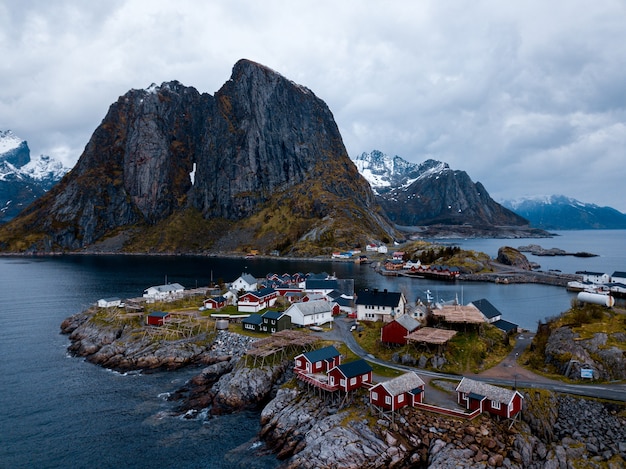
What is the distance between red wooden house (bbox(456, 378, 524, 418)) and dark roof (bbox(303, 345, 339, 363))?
1511 centimetres

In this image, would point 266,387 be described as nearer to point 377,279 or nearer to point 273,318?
point 273,318

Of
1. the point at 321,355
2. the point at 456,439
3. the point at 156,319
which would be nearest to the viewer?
the point at 456,439

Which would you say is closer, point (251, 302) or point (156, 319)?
point (156, 319)

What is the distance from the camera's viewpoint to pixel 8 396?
5019 cm

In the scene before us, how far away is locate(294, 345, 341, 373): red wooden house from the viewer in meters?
47.0

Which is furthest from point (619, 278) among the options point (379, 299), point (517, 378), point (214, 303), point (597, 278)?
point (214, 303)

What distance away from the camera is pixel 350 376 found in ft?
137

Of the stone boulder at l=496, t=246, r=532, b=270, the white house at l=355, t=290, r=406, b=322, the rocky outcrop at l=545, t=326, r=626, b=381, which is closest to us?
the rocky outcrop at l=545, t=326, r=626, b=381

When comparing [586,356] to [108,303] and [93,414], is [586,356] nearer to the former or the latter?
[93,414]

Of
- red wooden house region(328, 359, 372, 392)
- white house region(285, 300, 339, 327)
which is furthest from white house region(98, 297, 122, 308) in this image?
red wooden house region(328, 359, 372, 392)

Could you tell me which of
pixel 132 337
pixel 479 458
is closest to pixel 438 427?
pixel 479 458

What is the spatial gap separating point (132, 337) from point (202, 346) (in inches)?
480

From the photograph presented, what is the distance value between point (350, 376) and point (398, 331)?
46.8 feet

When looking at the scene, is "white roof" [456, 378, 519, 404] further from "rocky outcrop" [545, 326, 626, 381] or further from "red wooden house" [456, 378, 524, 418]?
"rocky outcrop" [545, 326, 626, 381]
